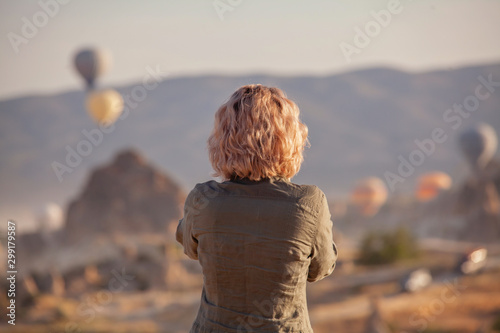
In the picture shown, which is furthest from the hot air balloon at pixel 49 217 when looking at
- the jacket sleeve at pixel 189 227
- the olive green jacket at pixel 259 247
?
the olive green jacket at pixel 259 247

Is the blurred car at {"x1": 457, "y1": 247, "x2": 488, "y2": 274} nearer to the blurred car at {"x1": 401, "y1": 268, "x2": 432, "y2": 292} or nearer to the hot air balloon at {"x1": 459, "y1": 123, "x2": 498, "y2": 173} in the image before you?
the blurred car at {"x1": 401, "y1": 268, "x2": 432, "y2": 292}

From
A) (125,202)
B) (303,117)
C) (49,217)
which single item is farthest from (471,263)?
(303,117)

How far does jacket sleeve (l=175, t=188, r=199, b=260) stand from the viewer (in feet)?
5.26

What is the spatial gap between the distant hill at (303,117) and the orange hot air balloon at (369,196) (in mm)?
10900

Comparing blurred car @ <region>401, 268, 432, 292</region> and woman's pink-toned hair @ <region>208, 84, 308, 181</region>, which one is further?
blurred car @ <region>401, 268, 432, 292</region>

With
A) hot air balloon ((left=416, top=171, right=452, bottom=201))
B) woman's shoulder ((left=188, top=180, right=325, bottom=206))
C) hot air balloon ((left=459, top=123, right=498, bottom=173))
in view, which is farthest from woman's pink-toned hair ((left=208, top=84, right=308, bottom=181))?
hot air balloon ((left=416, top=171, right=452, bottom=201))

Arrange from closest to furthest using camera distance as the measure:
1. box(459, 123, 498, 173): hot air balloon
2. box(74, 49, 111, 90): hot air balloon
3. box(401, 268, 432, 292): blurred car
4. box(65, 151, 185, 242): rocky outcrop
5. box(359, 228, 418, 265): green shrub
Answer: box(401, 268, 432, 292): blurred car → box(359, 228, 418, 265): green shrub → box(65, 151, 185, 242): rocky outcrop → box(459, 123, 498, 173): hot air balloon → box(74, 49, 111, 90): hot air balloon

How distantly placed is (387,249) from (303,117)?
2670 cm

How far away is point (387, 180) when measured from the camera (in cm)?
3219

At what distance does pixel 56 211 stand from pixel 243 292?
64.5ft

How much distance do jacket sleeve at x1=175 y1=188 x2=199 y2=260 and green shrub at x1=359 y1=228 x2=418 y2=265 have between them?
1165 centimetres

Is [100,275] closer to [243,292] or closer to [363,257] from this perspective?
[363,257]

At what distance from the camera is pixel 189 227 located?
1633 mm

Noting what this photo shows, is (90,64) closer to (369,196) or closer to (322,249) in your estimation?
(369,196)
